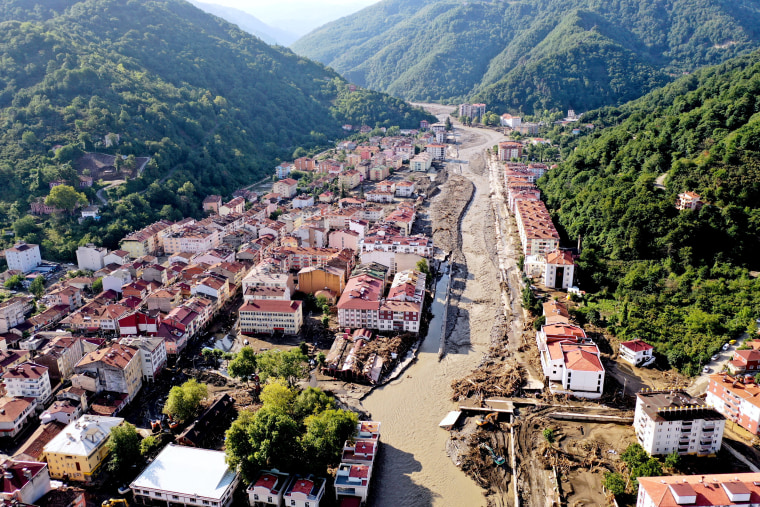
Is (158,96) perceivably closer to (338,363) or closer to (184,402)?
(338,363)

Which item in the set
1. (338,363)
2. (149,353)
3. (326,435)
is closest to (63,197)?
(149,353)

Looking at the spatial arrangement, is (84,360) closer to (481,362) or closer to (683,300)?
(481,362)

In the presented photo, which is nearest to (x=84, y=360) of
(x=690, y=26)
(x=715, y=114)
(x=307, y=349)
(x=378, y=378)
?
(x=307, y=349)

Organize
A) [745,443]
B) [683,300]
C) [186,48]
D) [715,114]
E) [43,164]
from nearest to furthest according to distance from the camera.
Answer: [745,443]
[683,300]
[715,114]
[43,164]
[186,48]

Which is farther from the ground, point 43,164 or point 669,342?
point 43,164

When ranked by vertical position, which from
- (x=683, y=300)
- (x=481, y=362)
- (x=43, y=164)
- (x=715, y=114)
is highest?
(x=715, y=114)

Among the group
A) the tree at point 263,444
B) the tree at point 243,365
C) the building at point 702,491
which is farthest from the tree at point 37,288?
the building at point 702,491
